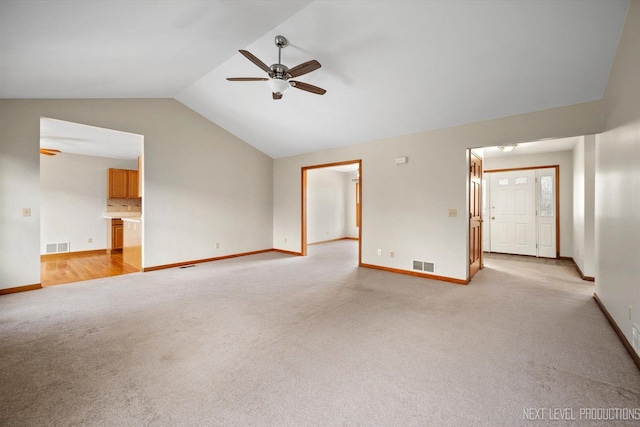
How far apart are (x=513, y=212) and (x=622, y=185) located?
15.9 ft

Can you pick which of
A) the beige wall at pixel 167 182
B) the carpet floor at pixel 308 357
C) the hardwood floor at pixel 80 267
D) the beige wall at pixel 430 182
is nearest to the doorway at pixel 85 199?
the hardwood floor at pixel 80 267

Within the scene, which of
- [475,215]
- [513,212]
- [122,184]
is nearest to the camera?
[475,215]

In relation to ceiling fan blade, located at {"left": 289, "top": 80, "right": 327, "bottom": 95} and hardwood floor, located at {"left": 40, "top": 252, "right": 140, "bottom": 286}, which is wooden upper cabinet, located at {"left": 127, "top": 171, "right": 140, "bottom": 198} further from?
ceiling fan blade, located at {"left": 289, "top": 80, "right": 327, "bottom": 95}

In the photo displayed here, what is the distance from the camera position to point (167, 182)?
16.9ft

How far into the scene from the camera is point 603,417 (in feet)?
5.08

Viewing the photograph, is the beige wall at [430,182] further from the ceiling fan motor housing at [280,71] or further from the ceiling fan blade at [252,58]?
the ceiling fan blade at [252,58]

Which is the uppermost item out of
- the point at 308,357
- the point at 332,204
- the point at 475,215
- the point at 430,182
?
the point at 430,182

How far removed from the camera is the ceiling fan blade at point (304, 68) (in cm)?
272

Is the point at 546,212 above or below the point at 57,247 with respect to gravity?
above

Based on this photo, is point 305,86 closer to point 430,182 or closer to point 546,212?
point 430,182

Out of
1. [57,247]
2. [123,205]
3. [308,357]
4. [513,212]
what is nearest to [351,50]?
[308,357]

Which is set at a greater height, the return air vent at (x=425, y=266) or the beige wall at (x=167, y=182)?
the beige wall at (x=167, y=182)

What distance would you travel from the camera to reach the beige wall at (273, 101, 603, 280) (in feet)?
11.5

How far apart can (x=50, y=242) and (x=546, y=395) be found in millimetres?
8798
